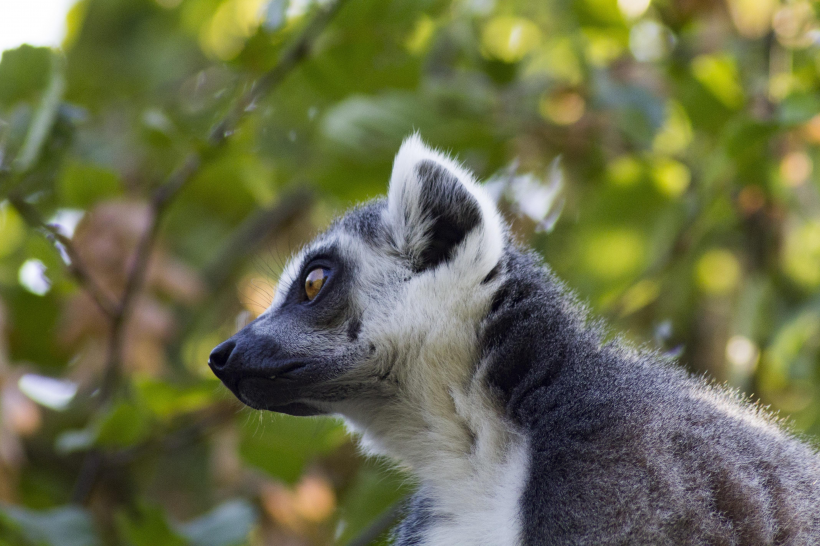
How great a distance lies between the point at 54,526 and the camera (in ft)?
7.58

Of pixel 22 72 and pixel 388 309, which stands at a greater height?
pixel 22 72

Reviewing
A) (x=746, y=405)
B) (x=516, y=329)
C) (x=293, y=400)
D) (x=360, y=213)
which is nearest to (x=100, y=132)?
(x=360, y=213)

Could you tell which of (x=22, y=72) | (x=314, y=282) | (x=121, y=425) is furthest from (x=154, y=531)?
(x=22, y=72)

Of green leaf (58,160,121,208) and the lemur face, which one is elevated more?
green leaf (58,160,121,208)

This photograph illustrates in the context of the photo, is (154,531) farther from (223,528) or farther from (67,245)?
(67,245)

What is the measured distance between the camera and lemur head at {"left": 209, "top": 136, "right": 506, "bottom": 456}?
2121 millimetres

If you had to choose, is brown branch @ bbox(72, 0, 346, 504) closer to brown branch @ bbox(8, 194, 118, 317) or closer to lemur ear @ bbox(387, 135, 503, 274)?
brown branch @ bbox(8, 194, 118, 317)

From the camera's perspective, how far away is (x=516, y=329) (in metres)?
2.02

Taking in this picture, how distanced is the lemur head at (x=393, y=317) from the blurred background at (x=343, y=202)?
15.5 inches

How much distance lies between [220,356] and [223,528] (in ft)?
2.01

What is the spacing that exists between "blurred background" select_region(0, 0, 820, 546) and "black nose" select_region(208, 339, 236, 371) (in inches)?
15.1

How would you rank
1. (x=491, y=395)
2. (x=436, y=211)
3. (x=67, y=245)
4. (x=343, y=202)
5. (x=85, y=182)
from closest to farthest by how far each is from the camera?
(x=491, y=395)
(x=436, y=211)
(x=67, y=245)
(x=85, y=182)
(x=343, y=202)

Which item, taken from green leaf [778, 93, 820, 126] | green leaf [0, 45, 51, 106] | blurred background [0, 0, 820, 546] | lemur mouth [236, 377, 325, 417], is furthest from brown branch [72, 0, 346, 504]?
green leaf [778, 93, 820, 126]

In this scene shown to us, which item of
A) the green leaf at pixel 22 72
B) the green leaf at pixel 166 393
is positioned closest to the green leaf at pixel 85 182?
the green leaf at pixel 22 72
